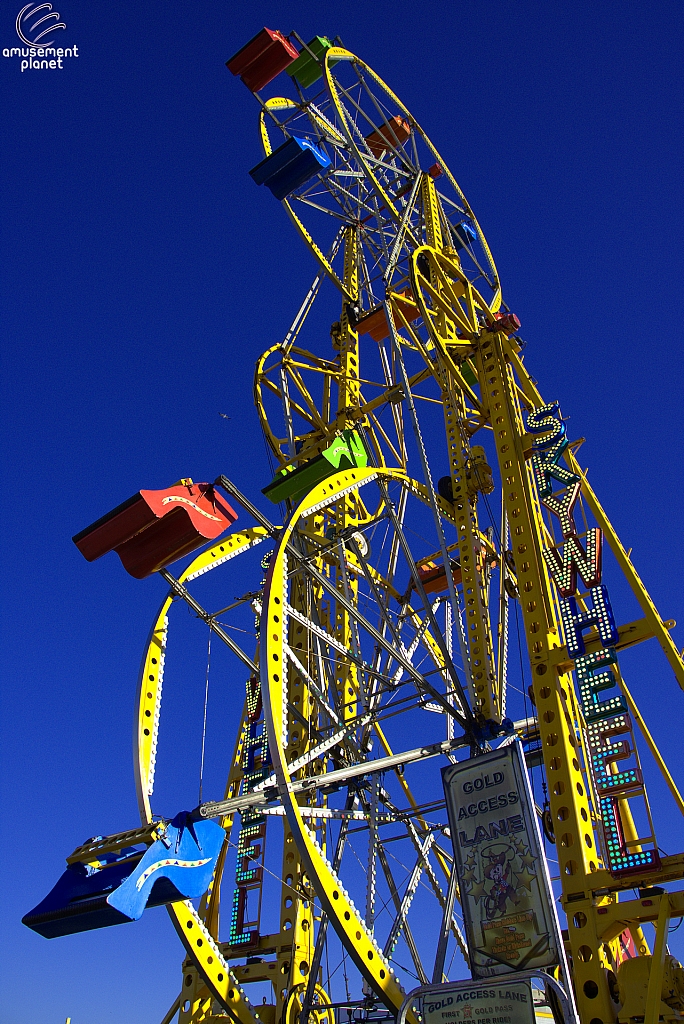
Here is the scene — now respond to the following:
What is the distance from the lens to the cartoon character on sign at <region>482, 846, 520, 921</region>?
34.8 ft

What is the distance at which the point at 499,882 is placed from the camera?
10.8 meters

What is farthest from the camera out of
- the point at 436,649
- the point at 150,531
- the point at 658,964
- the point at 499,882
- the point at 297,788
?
the point at 436,649

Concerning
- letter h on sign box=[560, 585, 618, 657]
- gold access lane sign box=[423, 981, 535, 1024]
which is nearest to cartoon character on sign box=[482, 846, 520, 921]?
gold access lane sign box=[423, 981, 535, 1024]

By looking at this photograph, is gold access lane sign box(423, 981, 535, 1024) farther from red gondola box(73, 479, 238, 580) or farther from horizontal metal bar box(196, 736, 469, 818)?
red gondola box(73, 479, 238, 580)

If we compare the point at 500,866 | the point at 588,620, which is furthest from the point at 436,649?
the point at 500,866

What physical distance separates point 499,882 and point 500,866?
0.61ft

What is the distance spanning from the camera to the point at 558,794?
12.1 metres

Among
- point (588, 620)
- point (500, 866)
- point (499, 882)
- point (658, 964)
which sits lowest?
point (658, 964)

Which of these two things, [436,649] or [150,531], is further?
[436,649]

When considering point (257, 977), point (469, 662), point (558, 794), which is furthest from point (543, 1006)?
point (257, 977)

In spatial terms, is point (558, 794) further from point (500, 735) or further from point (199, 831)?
point (199, 831)

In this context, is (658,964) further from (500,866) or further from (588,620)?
(588,620)

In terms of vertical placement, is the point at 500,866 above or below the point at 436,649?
below

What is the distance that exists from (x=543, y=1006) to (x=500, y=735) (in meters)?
3.75
